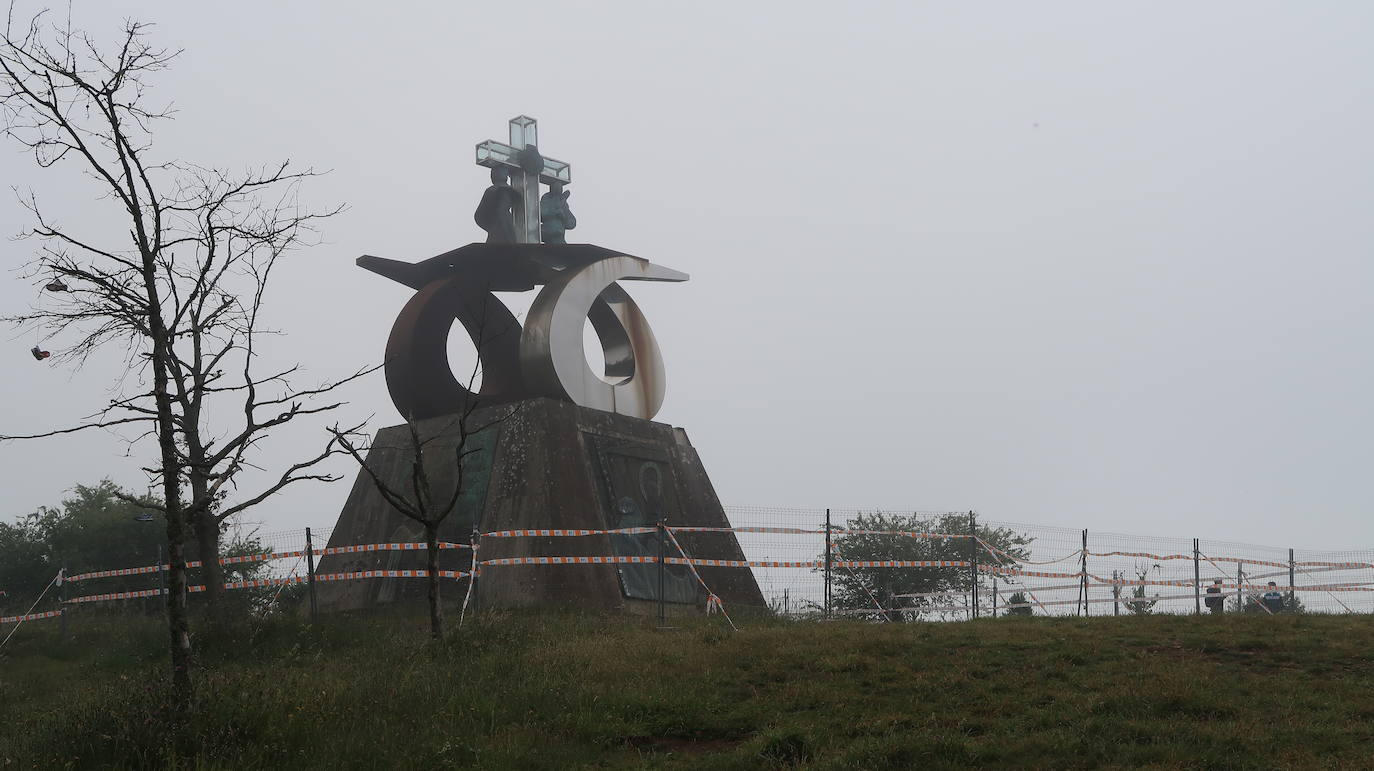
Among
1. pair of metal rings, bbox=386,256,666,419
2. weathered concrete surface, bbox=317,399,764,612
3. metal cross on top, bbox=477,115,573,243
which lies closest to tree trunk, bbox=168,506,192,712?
weathered concrete surface, bbox=317,399,764,612

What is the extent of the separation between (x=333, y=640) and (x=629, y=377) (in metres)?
9.67

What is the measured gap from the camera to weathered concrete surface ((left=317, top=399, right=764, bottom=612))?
18578 mm

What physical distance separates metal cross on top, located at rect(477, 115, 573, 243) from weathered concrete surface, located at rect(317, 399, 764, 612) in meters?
4.34

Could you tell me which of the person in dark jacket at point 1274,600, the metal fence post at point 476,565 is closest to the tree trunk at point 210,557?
the metal fence post at point 476,565

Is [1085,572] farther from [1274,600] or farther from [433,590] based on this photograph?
[433,590]

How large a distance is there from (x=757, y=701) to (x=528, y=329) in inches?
457

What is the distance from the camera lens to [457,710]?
9883 millimetres

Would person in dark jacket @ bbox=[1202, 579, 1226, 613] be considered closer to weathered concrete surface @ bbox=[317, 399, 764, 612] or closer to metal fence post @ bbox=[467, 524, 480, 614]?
weathered concrete surface @ bbox=[317, 399, 764, 612]

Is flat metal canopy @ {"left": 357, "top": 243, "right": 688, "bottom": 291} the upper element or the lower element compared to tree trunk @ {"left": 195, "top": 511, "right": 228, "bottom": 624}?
upper

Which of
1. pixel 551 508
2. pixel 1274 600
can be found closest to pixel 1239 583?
pixel 1274 600

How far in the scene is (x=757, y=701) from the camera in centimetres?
1036

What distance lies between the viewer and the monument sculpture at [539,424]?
62.6ft

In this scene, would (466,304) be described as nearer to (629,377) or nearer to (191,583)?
(629,377)

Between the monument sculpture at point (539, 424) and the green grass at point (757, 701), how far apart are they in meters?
4.91
